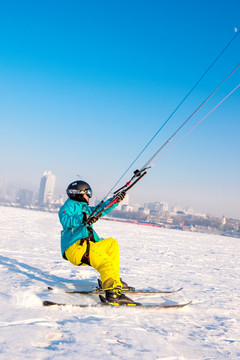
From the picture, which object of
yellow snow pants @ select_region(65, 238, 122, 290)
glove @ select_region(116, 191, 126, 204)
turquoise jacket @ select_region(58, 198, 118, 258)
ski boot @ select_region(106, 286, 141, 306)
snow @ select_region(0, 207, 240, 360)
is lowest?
snow @ select_region(0, 207, 240, 360)

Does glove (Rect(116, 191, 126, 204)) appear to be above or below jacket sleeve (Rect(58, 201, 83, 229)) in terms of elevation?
above

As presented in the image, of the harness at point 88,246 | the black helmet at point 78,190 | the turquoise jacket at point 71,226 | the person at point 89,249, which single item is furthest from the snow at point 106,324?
the black helmet at point 78,190

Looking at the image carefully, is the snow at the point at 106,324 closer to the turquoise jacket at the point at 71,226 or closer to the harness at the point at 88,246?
the harness at the point at 88,246

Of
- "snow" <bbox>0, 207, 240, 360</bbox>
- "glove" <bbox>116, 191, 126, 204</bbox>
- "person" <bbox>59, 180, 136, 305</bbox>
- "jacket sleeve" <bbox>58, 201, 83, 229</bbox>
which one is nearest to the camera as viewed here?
"snow" <bbox>0, 207, 240, 360</bbox>

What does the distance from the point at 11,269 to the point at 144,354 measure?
148 inches

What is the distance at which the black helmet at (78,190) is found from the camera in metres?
4.21

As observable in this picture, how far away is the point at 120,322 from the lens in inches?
125

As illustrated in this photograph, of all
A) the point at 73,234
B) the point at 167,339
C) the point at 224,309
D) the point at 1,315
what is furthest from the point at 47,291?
the point at 224,309

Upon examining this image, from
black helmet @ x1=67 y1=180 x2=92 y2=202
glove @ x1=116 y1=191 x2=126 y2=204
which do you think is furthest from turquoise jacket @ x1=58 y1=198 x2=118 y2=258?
glove @ x1=116 y1=191 x2=126 y2=204

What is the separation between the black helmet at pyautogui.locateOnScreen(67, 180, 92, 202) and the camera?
13.8ft

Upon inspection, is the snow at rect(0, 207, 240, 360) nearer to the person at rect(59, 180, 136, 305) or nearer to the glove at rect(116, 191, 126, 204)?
the person at rect(59, 180, 136, 305)

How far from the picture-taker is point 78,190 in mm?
4203

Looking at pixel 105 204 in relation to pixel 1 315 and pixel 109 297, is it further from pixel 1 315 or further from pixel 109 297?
pixel 1 315

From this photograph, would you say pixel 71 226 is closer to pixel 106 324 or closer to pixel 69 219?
pixel 69 219
